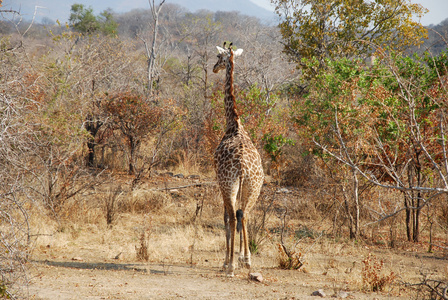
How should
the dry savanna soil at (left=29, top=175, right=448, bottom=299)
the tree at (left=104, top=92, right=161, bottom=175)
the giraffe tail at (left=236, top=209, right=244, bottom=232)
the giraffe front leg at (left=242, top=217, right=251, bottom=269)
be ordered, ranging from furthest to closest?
the tree at (left=104, top=92, right=161, bottom=175) → the giraffe front leg at (left=242, top=217, right=251, bottom=269) → the giraffe tail at (left=236, top=209, right=244, bottom=232) → the dry savanna soil at (left=29, top=175, right=448, bottom=299)

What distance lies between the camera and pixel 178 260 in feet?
22.8

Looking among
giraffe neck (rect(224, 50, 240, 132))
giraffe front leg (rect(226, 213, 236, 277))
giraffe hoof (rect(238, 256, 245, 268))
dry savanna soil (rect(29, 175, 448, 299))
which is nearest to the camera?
dry savanna soil (rect(29, 175, 448, 299))

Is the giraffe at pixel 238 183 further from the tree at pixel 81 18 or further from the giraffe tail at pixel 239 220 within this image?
the tree at pixel 81 18

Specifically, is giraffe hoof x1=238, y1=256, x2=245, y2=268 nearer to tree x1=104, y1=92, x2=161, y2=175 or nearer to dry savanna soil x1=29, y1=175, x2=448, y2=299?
dry savanna soil x1=29, y1=175, x2=448, y2=299

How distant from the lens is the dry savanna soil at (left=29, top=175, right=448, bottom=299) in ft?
17.2

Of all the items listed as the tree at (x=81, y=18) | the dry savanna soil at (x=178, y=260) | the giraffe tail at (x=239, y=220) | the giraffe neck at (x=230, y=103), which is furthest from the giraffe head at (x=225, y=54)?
the tree at (x=81, y=18)

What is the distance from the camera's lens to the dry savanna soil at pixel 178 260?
5230 millimetres

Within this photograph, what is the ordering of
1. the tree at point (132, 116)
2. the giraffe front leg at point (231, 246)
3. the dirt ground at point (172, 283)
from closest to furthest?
1. the dirt ground at point (172, 283)
2. the giraffe front leg at point (231, 246)
3. the tree at point (132, 116)

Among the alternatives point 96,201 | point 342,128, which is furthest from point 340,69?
point 96,201

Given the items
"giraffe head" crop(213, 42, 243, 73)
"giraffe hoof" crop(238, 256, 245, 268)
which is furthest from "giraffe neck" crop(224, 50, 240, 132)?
"giraffe hoof" crop(238, 256, 245, 268)

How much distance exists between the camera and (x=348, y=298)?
202 inches

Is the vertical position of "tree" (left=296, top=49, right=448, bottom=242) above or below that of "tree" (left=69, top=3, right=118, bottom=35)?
below

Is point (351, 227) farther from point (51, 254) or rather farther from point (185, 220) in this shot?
point (51, 254)

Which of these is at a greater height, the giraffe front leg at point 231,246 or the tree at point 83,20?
the tree at point 83,20
